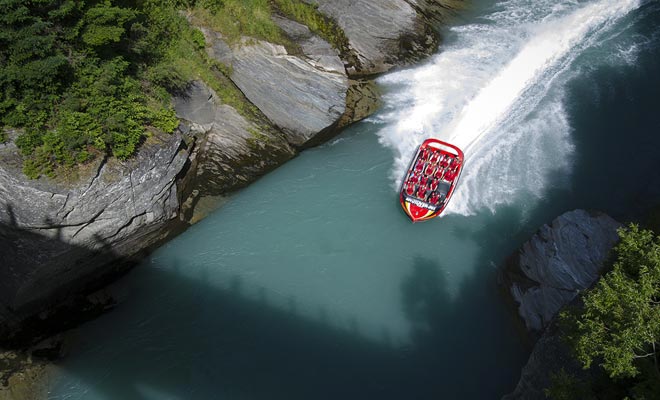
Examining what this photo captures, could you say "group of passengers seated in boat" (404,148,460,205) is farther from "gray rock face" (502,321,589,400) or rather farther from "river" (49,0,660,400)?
"gray rock face" (502,321,589,400)

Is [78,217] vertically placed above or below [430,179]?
below

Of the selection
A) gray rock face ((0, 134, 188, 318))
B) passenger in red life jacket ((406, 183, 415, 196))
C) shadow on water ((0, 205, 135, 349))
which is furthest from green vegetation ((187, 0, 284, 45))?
shadow on water ((0, 205, 135, 349))

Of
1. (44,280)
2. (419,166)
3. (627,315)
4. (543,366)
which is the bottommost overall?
(44,280)

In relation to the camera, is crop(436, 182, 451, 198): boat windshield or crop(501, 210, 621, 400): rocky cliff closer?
crop(501, 210, 621, 400): rocky cliff

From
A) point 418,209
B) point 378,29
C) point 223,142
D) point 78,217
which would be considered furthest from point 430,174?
point 78,217

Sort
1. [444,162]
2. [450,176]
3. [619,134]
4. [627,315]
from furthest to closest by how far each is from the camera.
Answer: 1. [619,134]
2. [444,162]
3. [450,176]
4. [627,315]

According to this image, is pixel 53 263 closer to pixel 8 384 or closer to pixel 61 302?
pixel 61 302

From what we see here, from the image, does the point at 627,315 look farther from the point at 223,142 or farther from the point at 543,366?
the point at 223,142

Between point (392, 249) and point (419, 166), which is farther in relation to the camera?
point (419, 166)
